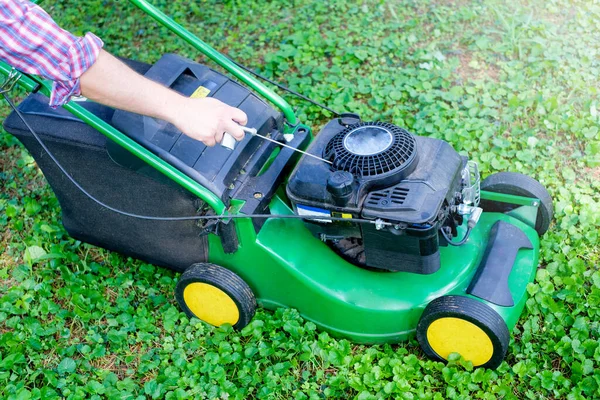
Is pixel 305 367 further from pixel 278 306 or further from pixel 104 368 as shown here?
pixel 104 368

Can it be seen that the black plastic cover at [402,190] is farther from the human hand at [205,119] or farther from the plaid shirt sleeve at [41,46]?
the plaid shirt sleeve at [41,46]

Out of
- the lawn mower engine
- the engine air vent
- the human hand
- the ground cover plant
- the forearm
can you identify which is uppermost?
the forearm

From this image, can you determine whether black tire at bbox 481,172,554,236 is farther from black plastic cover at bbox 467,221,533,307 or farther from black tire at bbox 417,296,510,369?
black tire at bbox 417,296,510,369

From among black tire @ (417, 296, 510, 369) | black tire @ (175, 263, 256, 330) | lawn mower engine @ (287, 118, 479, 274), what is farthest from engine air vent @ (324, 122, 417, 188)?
black tire @ (175, 263, 256, 330)

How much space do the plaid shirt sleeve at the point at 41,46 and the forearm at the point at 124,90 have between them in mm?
32

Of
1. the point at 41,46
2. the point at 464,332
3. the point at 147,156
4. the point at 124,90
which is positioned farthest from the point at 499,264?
the point at 41,46

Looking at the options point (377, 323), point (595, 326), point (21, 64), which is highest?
point (21, 64)

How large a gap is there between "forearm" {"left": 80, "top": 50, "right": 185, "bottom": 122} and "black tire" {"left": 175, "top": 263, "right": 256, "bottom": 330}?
675 mm

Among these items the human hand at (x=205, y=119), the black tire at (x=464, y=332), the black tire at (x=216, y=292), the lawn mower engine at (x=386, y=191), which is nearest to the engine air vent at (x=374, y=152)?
the lawn mower engine at (x=386, y=191)

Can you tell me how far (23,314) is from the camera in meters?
2.60

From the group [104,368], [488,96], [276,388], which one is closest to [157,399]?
[104,368]

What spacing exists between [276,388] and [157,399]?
0.42 metres

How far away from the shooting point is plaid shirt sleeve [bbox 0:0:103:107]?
5.36 ft

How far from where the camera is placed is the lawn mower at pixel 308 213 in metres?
2.03
